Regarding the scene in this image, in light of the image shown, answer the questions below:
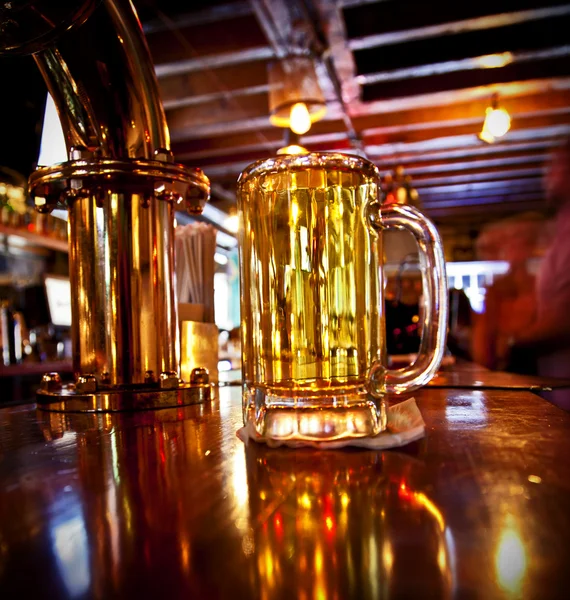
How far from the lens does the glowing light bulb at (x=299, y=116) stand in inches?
120

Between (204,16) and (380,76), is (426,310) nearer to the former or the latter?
(204,16)

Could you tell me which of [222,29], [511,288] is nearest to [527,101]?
[511,288]

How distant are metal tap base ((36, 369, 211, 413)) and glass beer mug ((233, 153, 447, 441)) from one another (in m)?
0.22

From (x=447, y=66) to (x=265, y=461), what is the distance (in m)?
4.16

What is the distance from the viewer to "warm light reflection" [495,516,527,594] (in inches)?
7.8

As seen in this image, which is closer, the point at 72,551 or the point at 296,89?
the point at 72,551

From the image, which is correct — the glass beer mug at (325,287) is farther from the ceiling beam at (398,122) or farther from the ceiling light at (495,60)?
the ceiling beam at (398,122)

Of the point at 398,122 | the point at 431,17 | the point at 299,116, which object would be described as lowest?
the point at 299,116

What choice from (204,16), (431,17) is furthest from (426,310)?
(431,17)

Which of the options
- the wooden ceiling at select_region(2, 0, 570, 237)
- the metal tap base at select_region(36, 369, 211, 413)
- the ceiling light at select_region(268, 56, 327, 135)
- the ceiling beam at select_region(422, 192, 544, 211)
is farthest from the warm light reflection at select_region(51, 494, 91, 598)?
the ceiling beam at select_region(422, 192, 544, 211)

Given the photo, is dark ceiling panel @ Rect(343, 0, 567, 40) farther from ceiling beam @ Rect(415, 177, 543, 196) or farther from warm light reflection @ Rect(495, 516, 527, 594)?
ceiling beam @ Rect(415, 177, 543, 196)

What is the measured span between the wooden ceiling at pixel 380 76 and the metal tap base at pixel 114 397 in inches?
115

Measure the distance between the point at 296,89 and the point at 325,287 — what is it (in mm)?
2721

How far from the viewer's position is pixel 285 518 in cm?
27
